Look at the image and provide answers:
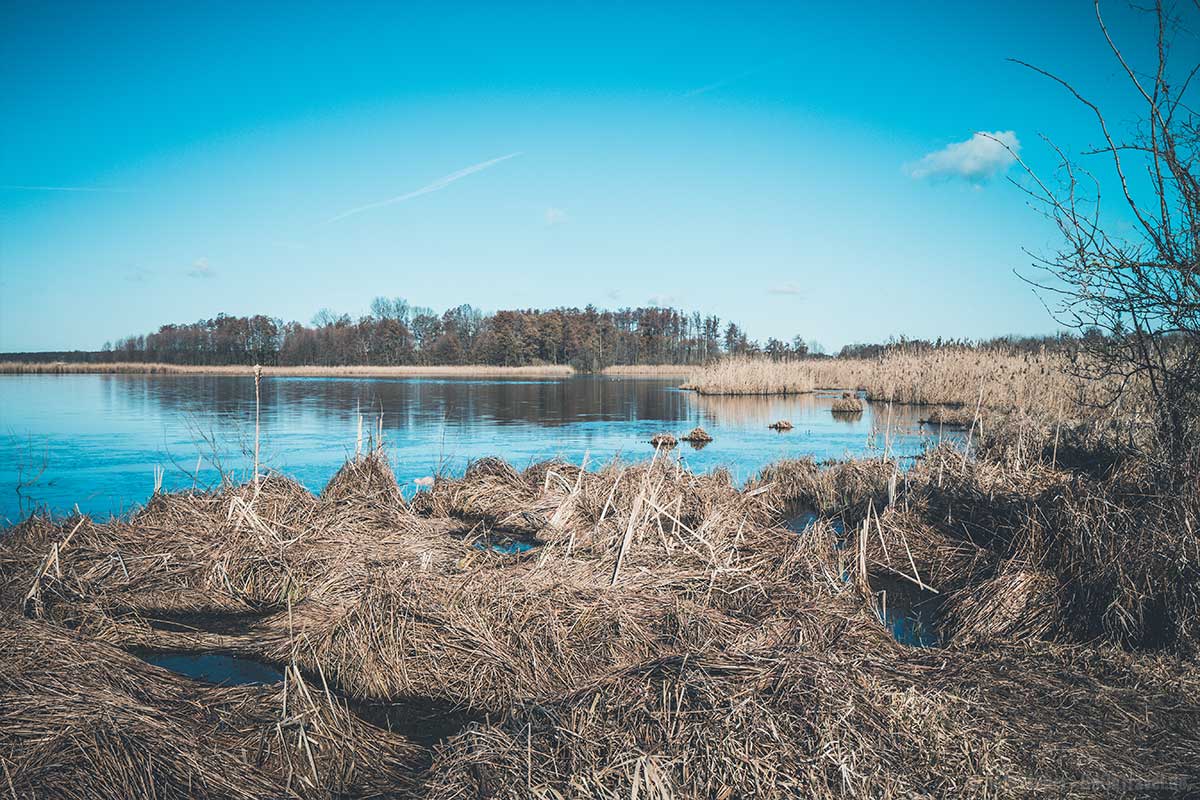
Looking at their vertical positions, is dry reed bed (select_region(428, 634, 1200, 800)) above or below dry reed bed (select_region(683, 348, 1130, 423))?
below

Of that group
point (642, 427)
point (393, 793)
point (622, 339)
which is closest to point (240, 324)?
point (622, 339)

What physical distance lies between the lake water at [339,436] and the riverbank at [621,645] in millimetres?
2086

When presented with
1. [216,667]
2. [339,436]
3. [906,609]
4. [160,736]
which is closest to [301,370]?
[339,436]

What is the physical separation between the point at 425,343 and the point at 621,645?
87.6 m

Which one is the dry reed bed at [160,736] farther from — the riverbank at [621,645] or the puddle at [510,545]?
the puddle at [510,545]

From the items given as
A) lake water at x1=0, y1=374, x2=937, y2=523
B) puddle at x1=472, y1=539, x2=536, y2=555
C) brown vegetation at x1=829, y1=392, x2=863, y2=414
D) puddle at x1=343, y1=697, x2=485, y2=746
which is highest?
brown vegetation at x1=829, y1=392, x2=863, y2=414

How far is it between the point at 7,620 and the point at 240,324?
306 feet

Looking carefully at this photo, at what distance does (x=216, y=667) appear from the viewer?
4.29 m

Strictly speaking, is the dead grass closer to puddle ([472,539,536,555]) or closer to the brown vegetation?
the brown vegetation

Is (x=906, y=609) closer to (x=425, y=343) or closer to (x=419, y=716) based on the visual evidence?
(x=419, y=716)

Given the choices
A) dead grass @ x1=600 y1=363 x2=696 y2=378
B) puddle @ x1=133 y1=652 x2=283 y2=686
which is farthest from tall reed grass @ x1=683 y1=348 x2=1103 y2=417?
dead grass @ x1=600 y1=363 x2=696 y2=378

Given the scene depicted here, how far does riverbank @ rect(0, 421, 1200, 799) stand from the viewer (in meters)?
2.60

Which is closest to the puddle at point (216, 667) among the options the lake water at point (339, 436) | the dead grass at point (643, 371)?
the lake water at point (339, 436)

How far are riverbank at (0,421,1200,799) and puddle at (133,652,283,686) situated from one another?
9 cm
